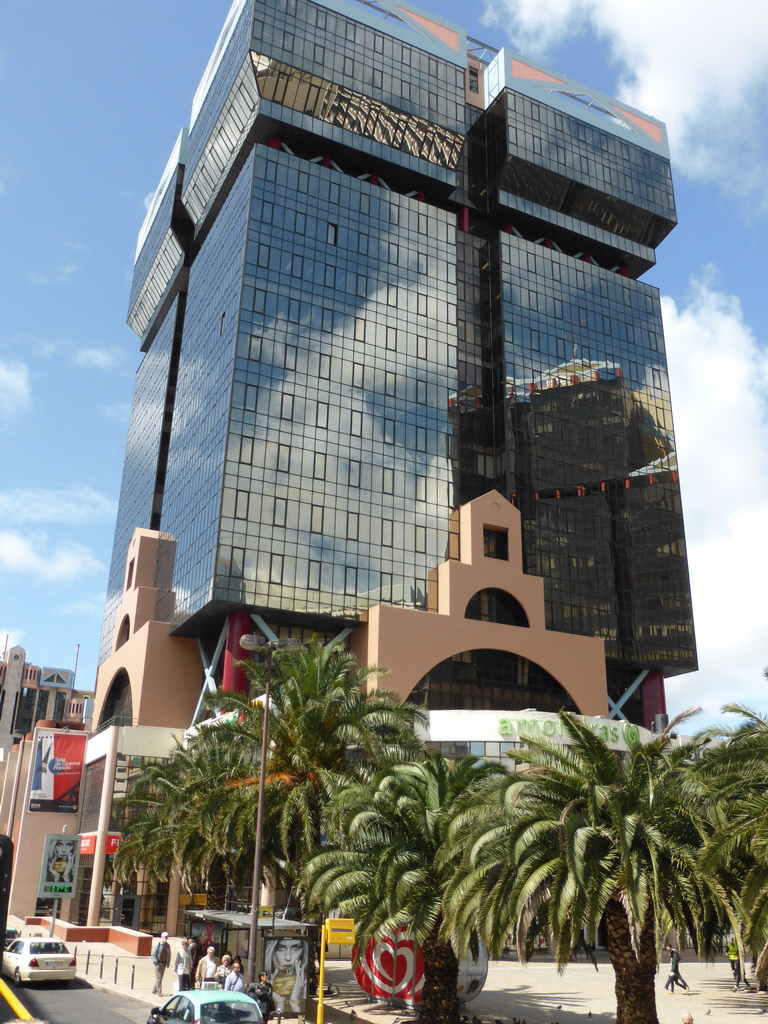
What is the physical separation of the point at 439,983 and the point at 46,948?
50.5 feet

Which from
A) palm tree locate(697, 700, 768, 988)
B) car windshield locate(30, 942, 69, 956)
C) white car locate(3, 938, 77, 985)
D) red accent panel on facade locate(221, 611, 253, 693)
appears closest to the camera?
palm tree locate(697, 700, 768, 988)

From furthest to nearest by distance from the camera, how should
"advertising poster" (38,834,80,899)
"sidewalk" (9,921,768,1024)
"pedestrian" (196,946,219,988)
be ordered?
"advertising poster" (38,834,80,899) → "sidewalk" (9,921,768,1024) → "pedestrian" (196,946,219,988)

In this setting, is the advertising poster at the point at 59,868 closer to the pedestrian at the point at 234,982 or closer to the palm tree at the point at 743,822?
the pedestrian at the point at 234,982

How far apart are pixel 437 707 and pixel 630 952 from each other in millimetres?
45727

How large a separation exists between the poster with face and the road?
376 centimetres

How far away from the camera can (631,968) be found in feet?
76.7

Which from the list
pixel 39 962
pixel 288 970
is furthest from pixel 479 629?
pixel 288 970

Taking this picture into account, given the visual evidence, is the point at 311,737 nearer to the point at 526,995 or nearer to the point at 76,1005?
the point at 76,1005

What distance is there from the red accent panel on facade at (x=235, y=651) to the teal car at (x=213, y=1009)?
146ft

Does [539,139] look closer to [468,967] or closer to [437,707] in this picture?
[437,707]

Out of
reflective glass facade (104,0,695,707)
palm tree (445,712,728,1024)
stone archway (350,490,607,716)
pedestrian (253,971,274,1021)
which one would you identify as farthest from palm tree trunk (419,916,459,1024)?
reflective glass facade (104,0,695,707)

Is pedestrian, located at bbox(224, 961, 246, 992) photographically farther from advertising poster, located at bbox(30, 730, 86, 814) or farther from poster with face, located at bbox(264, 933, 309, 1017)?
advertising poster, located at bbox(30, 730, 86, 814)

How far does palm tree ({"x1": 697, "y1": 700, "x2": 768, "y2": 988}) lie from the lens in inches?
862

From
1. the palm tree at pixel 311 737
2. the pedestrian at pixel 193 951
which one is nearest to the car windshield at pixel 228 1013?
the pedestrian at pixel 193 951
